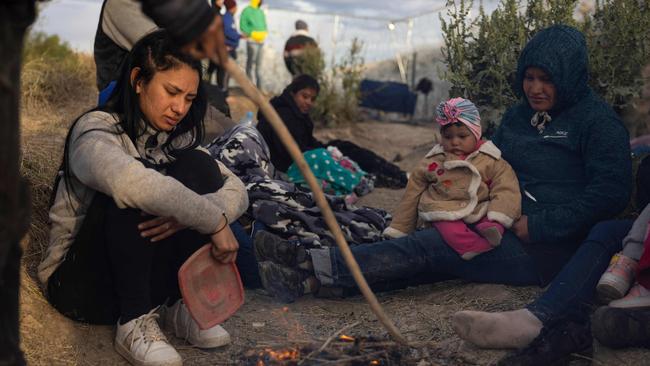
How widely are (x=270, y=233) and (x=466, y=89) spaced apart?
224cm

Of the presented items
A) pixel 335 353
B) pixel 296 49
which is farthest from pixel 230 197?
pixel 296 49

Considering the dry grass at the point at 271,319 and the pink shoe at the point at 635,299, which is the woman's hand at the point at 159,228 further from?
the pink shoe at the point at 635,299

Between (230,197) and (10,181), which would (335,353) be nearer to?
(230,197)

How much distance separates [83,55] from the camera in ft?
40.6

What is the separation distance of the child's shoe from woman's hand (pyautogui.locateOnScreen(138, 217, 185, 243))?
179cm

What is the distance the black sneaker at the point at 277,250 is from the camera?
3689 millimetres

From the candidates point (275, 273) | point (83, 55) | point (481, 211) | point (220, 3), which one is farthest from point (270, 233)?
point (83, 55)

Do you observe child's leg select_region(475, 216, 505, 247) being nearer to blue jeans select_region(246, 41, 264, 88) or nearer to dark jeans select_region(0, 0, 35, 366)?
dark jeans select_region(0, 0, 35, 366)

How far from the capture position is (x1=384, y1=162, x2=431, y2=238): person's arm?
12.6ft

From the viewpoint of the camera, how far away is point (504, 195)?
141 inches

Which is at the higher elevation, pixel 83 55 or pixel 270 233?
pixel 83 55

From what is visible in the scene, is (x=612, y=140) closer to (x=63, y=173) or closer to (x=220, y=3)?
(x=63, y=173)

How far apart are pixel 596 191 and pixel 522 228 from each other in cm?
39

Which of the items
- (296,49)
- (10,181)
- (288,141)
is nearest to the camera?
(10,181)
